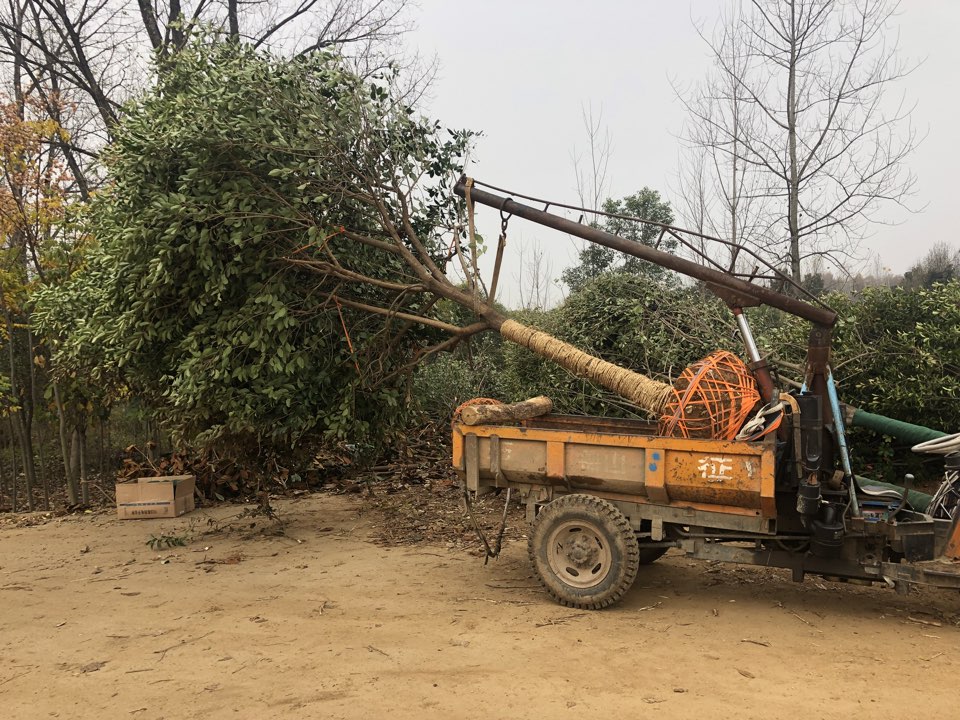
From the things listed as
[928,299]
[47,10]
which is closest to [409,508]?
[928,299]

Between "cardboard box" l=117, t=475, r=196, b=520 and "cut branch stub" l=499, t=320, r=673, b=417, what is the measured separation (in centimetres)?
596

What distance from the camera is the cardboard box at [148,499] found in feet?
33.3

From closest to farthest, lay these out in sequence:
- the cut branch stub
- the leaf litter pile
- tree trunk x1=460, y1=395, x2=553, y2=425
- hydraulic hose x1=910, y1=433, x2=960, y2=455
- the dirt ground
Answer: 1. the dirt ground
2. hydraulic hose x1=910, y1=433, x2=960, y2=455
3. the cut branch stub
4. tree trunk x1=460, y1=395, x2=553, y2=425
5. the leaf litter pile

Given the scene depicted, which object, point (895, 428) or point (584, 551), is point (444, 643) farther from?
point (895, 428)

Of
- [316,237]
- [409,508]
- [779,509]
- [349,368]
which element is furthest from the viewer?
[409,508]

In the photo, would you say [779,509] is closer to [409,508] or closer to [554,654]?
[554,654]

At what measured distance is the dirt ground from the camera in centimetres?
390

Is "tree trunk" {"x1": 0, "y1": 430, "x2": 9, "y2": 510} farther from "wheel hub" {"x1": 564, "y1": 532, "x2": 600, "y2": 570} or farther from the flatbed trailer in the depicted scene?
"wheel hub" {"x1": 564, "y1": 532, "x2": 600, "y2": 570}

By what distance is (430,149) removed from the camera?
26.1 ft

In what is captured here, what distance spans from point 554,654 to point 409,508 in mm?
5626

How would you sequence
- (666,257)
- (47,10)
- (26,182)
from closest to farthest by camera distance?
(666,257)
(26,182)
(47,10)

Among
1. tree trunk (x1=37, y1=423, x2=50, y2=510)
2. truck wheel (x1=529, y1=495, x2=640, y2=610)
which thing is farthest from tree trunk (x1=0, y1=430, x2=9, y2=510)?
truck wheel (x1=529, y1=495, x2=640, y2=610)

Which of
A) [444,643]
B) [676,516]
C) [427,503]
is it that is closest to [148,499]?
[427,503]

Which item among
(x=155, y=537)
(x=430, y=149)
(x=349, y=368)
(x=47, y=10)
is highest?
(x=47, y=10)
